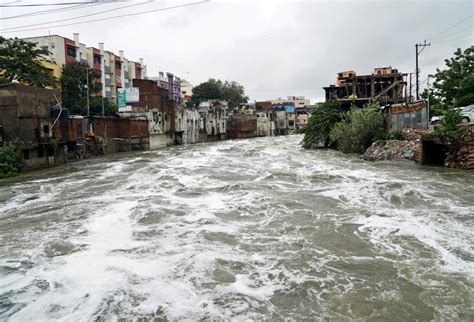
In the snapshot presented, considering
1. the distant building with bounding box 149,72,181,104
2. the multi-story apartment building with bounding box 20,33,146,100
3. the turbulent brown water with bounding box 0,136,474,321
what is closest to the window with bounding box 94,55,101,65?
the multi-story apartment building with bounding box 20,33,146,100

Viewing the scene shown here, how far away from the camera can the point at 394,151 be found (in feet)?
69.5

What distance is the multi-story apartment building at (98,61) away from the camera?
1704 inches

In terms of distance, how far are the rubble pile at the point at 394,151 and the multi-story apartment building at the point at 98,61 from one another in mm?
31605

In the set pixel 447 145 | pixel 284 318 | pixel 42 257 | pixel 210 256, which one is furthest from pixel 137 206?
pixel 447 145

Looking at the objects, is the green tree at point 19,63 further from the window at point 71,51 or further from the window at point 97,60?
the window at point 97,60

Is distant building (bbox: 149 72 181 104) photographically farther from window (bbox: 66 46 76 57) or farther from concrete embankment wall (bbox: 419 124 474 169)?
concrete embankment wall (bbox: 419 124 474 169)

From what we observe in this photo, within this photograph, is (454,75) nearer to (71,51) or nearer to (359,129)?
(359,129)

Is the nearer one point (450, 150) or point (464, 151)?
point (464, 151)

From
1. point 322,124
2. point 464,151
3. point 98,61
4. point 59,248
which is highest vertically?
point 98,61

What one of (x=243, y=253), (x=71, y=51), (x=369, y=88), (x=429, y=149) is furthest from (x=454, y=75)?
(x=71, y=51)

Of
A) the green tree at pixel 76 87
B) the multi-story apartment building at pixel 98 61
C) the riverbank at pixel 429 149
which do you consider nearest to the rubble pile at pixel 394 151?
the riverbank at pixel 429 149

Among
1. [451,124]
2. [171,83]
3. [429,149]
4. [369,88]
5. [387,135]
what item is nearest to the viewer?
[451,124]

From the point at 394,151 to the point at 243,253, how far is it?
16585 mm

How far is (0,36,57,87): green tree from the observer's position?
27812mm
